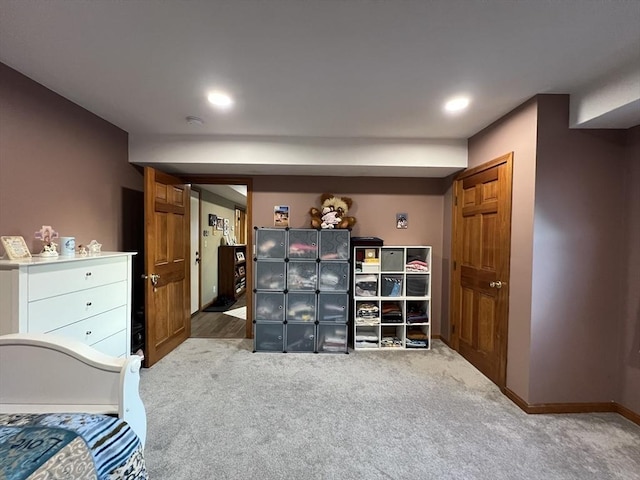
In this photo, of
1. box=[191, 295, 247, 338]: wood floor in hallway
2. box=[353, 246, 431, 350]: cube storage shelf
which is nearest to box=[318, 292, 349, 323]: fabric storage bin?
box=[353, 246, 431, 350]: cube storage shelf

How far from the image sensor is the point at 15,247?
65.6 inches

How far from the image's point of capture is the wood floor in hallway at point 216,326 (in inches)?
144

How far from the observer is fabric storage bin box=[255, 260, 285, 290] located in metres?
3.18

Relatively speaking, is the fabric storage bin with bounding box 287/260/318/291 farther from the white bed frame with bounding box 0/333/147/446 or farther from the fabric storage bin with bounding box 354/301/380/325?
the white bed frame with bounding box 0/333/147/446

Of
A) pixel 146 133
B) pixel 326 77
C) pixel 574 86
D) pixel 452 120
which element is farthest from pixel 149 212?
pixel 574 86

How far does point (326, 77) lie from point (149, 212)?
2081mm

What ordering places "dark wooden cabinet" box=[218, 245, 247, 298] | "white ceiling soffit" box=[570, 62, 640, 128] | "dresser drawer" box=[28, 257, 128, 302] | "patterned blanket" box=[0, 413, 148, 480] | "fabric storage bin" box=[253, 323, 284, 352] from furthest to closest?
1. "dark wooden cabinet" box=[218, 245, 247, 298]
2. "fabric storage bin" box=[253, 323, 284, 352]
3. "white ceiling soffit" box=[570, 62, 640, 128]
4. "dresser drawer" box=[28, 257, 128, 302]
5. "patterned blanket" box=[0, 413, 148, 480]

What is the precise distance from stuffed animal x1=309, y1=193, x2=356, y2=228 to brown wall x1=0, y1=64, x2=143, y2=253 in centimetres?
208

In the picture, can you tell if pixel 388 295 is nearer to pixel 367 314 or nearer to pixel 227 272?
pixel 367 314

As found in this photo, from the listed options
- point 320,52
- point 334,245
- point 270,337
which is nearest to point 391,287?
point 334,245

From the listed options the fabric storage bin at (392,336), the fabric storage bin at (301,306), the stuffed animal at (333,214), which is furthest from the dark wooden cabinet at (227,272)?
the fabric storage bin at (392,336)

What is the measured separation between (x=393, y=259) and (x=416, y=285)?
0.44 meters

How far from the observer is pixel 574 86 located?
1.93m

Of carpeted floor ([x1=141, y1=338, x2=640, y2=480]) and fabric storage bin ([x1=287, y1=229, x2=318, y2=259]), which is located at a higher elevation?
fabric storage bin ([x1=287, y1=229, x2=318, y2=259])
